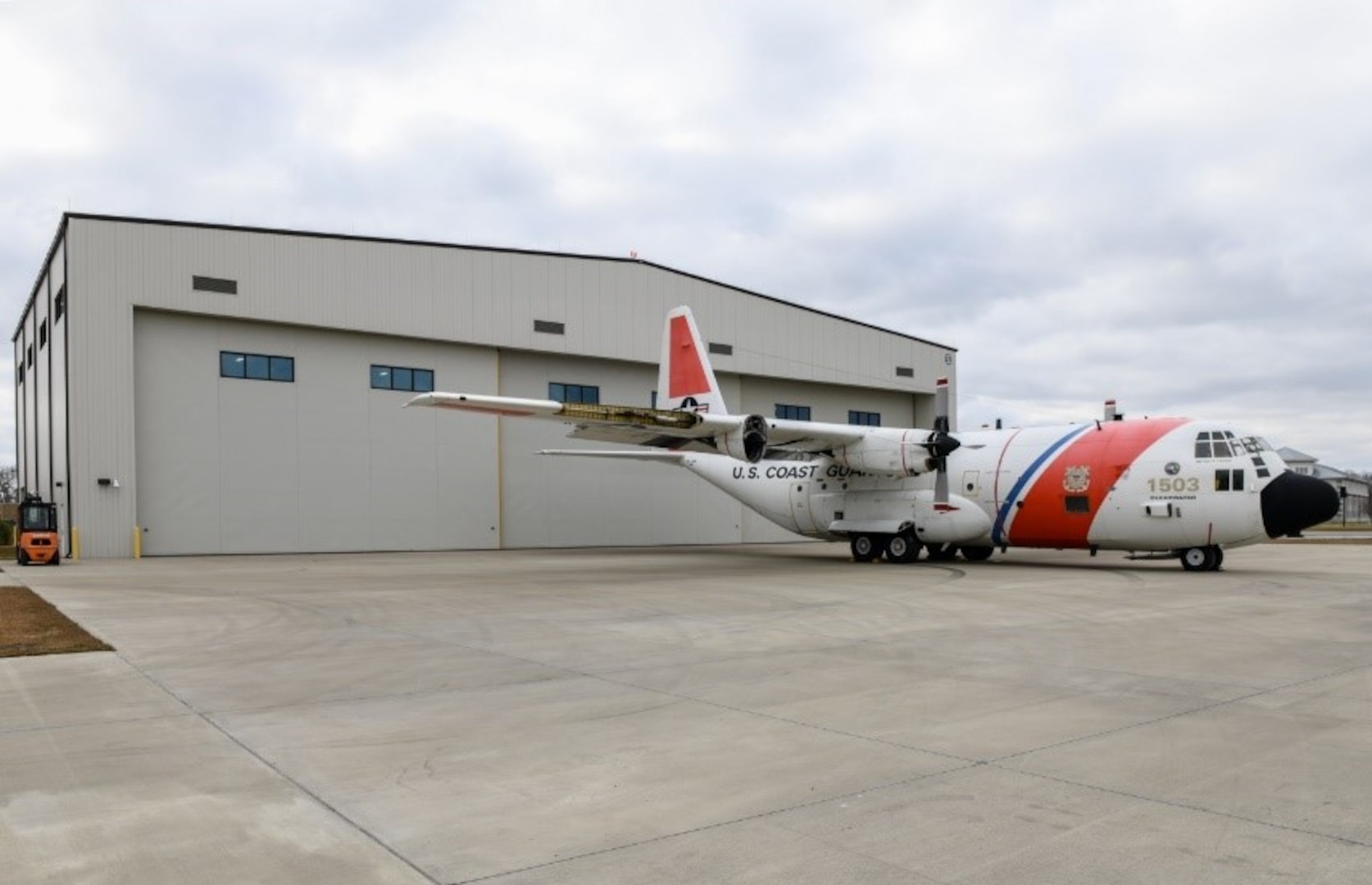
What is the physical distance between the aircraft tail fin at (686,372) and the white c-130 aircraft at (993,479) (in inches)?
3.2

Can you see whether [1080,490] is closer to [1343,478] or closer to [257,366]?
[257,366]

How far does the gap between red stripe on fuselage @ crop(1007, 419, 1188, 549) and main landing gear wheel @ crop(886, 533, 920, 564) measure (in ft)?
9.06

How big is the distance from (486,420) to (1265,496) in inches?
977

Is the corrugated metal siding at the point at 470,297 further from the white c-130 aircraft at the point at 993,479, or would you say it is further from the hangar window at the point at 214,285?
the white c-130 aircraft at the point at 993,479

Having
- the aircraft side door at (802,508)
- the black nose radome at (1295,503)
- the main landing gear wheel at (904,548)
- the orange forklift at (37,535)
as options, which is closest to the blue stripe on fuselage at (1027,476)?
the main landing gear wheel at (904,548)

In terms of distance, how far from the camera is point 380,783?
5.37m

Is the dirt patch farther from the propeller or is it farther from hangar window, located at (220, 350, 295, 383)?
the propeller

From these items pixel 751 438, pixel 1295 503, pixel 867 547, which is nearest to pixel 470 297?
pixel 751 438

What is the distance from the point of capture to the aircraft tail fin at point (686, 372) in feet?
94.3

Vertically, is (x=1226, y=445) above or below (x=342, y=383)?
below

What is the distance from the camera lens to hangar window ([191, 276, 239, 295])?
2955 cm

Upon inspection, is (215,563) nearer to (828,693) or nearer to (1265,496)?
(828,693)

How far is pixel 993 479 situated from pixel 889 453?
2628 mm

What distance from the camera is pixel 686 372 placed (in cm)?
2944
